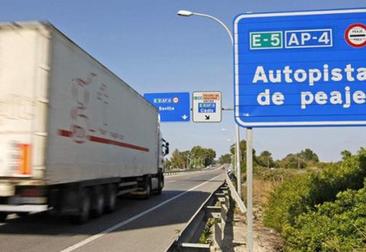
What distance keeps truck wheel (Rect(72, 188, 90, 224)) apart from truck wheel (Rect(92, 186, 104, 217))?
2.07 ft

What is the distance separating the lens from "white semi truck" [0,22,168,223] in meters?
9.73

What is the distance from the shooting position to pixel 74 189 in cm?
1185

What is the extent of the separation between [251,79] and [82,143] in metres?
7.00

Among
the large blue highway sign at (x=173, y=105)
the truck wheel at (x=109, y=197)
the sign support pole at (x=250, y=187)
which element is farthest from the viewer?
the large blue highway sign at (x=173, y=105)

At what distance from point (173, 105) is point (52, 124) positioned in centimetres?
2571

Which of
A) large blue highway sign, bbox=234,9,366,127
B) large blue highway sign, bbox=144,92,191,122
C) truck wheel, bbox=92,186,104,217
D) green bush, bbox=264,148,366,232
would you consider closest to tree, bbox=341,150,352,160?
green bush, bbox=264,148,366,232

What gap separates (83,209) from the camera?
41.1ft

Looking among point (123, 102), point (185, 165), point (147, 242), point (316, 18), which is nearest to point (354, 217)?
point (316, 18)

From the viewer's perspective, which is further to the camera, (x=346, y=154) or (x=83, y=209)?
(x=83, y=209)

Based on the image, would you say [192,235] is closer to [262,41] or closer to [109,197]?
[262,41]

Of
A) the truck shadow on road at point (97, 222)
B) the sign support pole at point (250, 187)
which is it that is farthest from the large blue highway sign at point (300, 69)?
the truck shadow on road at point (97, 222)

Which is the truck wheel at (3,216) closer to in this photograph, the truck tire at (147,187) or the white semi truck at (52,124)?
the white semi truck at (52,124)

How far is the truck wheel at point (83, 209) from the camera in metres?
12.3

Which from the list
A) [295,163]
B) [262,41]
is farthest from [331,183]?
[295,163]
